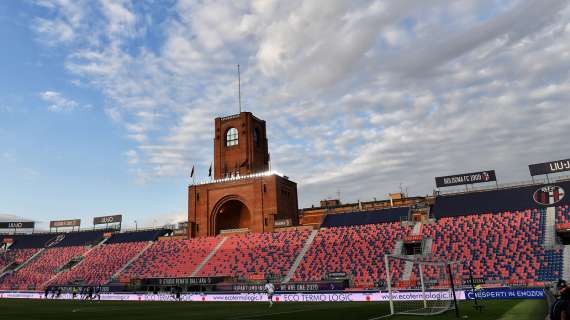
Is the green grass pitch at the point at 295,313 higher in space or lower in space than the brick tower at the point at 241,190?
lower

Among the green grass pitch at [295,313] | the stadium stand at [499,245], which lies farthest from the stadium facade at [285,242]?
the green grass pitch at [295,313]

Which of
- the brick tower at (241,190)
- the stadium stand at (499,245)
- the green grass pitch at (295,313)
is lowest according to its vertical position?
the green grass pitch at (295,313)

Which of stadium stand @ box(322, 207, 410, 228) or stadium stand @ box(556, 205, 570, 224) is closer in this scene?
stadium stand @ box(556, 205, 570, 224)

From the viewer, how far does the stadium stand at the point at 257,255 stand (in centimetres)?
5342

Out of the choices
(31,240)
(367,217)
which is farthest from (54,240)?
(367,217)

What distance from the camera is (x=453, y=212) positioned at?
53.7m

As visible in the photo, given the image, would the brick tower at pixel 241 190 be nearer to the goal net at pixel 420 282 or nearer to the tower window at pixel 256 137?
the tower window at pixel 256 137

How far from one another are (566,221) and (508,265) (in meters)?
9.45

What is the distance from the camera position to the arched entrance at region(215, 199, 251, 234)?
7000 cm

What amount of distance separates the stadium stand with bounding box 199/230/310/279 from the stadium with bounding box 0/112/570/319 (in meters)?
0.18

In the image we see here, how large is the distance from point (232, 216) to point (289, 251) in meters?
19.7

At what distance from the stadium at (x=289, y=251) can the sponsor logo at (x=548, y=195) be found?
0.44 feet

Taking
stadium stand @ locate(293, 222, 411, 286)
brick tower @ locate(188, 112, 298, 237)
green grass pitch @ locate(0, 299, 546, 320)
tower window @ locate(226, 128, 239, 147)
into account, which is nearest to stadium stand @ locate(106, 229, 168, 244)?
brick tower @ locate(188, 112, 298, 237)

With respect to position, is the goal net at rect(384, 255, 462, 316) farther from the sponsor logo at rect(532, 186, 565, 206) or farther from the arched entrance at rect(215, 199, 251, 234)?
the arched entrance at rect(215, 199, 251, 234)
